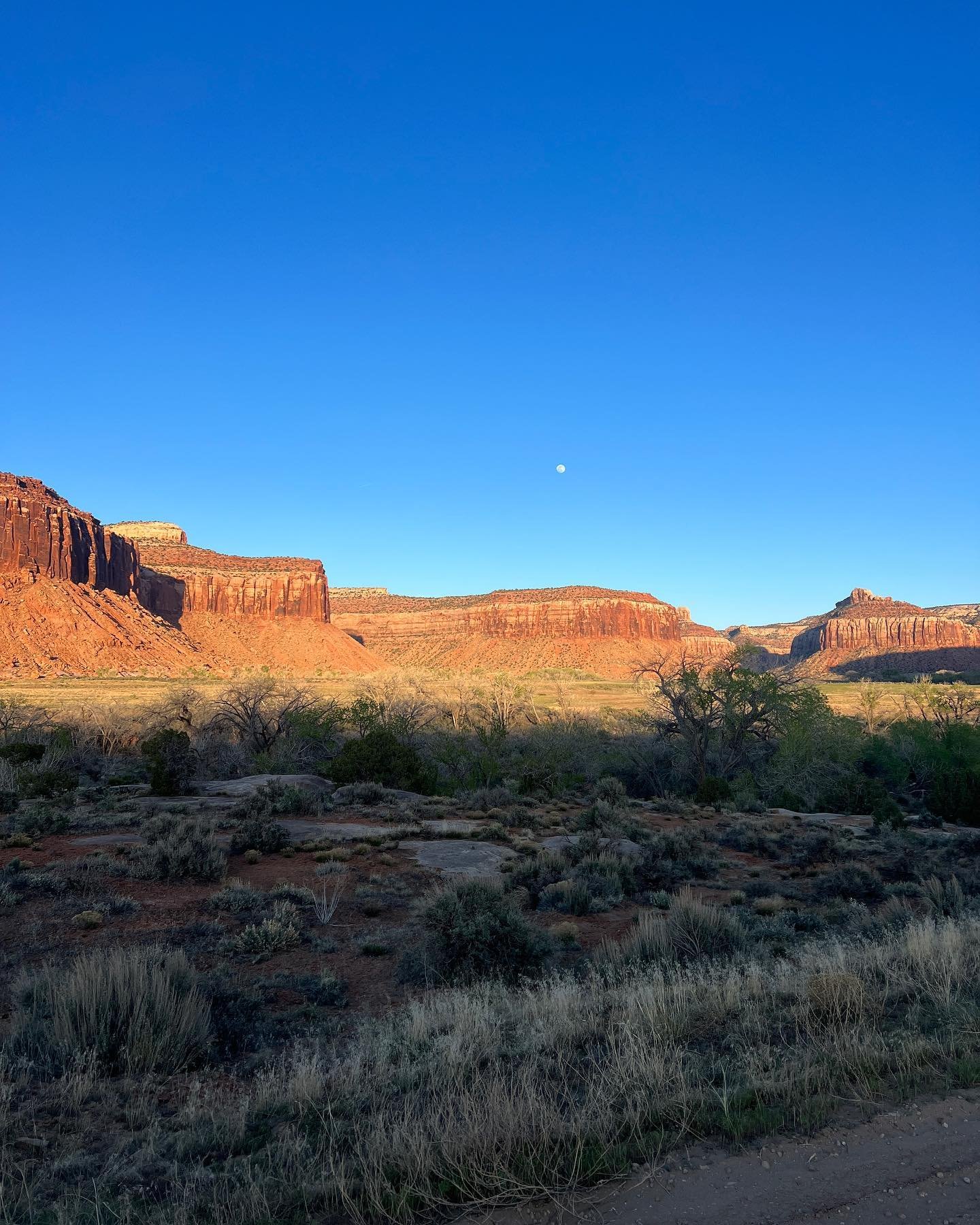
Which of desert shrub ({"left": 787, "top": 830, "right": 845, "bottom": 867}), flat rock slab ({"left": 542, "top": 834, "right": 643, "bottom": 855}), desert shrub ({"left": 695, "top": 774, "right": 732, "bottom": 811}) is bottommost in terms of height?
desert shrub ({"left": 695, "top": 774, "right": 732, "bottom": 811})

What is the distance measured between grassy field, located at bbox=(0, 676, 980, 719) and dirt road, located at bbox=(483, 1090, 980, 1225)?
38.4 m

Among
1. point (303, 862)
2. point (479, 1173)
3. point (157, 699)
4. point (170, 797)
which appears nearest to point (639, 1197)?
point (479, 1173)

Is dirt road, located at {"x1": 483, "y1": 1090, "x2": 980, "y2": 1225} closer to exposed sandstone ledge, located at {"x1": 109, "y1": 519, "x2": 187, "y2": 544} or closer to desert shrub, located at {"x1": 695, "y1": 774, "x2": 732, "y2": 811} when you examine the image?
desert shrub, located at {"x1": 695, "y1": 774, "x2": 732, "y2": 811}

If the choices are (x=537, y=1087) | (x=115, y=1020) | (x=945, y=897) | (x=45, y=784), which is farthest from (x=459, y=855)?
(x=45, y=784)

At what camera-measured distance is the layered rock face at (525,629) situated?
5025 inches

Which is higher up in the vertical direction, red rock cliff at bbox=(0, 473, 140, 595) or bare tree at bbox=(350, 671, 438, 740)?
red rock cliff at bbox=(0, 473, 140, 595)

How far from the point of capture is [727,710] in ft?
108

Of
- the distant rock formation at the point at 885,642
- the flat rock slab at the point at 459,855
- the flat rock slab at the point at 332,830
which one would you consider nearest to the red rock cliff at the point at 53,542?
the flat rock slab at the point at 332,830

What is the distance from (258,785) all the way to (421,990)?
1526 centimetres

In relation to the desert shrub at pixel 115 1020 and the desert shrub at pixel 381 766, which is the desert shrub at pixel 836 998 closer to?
the desert shrub at pixel 115 1020

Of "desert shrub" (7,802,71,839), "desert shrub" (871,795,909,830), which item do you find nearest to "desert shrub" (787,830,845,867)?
"desert shrub" (871,795,909,830)

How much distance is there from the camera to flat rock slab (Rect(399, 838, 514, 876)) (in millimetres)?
14312

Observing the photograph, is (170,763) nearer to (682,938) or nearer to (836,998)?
(682,938)

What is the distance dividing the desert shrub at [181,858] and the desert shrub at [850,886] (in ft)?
35.6
